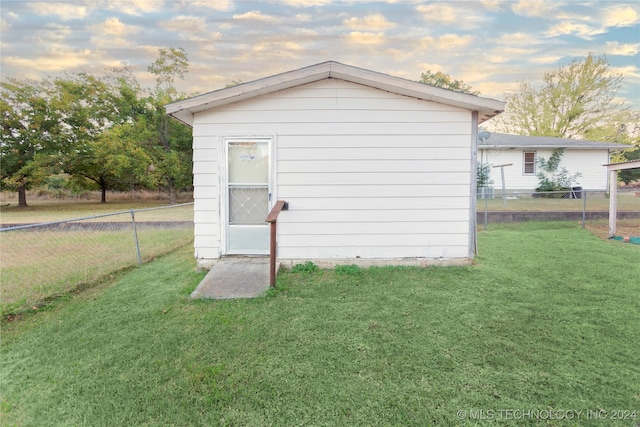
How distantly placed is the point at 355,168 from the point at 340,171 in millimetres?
234

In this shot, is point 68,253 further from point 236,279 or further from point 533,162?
point 533,162

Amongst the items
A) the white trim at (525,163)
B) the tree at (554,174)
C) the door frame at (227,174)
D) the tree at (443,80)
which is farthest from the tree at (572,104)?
the door frame at (227,174)

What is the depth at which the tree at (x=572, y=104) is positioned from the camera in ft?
67.1

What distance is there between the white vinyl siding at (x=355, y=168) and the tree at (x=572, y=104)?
24354 mm

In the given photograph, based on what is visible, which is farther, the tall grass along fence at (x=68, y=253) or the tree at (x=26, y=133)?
the tree at (x=26, y=133)

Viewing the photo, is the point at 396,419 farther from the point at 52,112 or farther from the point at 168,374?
the point at 52,112

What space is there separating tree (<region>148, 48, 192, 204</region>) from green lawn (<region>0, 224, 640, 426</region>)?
55.5 feet

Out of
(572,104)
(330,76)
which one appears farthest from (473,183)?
(572,104)

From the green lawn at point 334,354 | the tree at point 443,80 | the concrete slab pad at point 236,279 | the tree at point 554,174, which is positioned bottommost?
the green lawn at point 334,354

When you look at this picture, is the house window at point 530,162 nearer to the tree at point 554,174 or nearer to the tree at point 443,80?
the tree at point 554,174

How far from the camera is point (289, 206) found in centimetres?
456

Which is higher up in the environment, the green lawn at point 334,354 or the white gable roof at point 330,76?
the white gable roof at point 330,76

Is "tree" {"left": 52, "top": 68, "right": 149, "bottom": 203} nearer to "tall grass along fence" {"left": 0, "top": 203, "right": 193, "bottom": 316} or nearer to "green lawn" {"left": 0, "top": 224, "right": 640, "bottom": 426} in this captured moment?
"tall grass along fence" {"left": 0, "top": 203, "right": 193, "bottom": 316}

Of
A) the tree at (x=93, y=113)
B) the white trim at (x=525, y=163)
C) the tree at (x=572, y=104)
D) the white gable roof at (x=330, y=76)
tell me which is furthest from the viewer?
the tree at (x=572, y=104)
